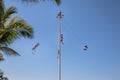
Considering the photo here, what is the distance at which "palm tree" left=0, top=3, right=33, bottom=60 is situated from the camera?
1711 cm

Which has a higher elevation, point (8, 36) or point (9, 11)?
point (9, 11)

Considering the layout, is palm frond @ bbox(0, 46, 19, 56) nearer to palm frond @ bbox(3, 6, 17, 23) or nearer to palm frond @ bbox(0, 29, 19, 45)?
palm frond @ bbox(0, 29, 19, 45)

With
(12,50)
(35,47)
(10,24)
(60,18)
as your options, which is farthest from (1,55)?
(60,18)

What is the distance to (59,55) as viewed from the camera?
24.3 m

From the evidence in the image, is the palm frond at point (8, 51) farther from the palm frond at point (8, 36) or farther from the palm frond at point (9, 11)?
the palm frond at point (9, 11)

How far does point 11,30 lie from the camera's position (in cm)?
1703

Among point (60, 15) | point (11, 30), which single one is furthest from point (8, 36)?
point (60, 15)

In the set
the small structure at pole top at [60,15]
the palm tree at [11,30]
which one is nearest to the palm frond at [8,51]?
the palm tree at [11,30]

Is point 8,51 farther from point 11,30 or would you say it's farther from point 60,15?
point 60,15

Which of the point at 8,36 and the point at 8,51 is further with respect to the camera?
the point at 8,51

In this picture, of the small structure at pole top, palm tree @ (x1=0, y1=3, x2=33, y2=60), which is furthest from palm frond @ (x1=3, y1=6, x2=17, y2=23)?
the small structure at pole top

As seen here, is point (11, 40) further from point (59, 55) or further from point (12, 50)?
point (59, 55)

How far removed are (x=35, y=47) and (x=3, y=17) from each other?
726cm

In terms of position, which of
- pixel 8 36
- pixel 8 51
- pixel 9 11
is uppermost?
pixel 9 11
